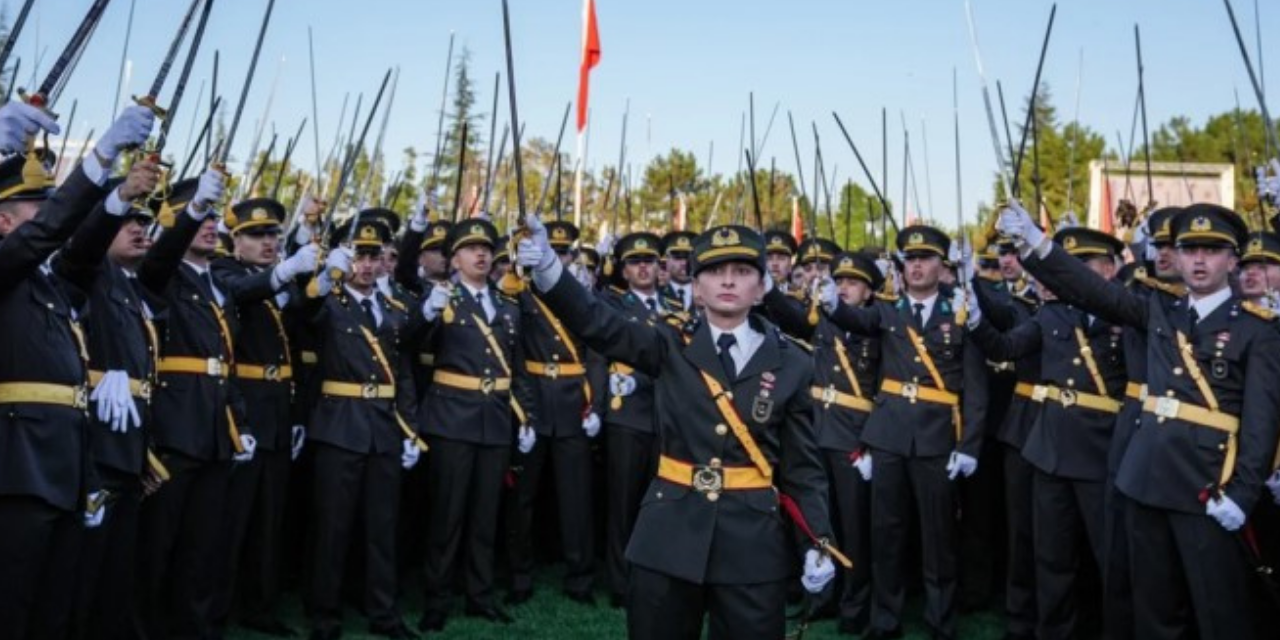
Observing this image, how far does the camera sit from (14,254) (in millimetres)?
4133

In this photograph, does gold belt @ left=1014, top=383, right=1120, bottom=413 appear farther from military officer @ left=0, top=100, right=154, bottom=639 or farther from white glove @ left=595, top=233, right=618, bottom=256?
military officer @ left=0, top=100, right=154, bottom=639

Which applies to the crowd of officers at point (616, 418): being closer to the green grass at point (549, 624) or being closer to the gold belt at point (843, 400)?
the gold belt at point (843, 400)

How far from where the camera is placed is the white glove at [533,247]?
159 inches

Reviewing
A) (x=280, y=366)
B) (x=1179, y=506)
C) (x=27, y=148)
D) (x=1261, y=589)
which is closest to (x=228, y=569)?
(x=280, y=366)

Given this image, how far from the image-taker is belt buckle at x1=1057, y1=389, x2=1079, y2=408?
7.12 metres

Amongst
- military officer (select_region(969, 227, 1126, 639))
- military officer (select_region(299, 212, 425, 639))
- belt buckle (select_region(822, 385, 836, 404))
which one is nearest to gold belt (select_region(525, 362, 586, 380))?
military officer (select_region(299, 212, 425, 639))

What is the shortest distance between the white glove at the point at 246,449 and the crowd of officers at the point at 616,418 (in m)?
0.15

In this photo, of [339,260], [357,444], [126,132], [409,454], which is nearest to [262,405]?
[357,444]

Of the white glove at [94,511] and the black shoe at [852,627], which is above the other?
the white glove at [94,511]

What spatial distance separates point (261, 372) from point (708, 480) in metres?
3.89

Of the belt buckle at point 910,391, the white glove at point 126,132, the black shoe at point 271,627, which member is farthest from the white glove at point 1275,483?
the black shoe at point 271,627

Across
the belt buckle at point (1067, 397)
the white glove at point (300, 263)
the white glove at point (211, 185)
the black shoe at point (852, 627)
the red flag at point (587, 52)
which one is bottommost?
the black shoe at point (852, 627)

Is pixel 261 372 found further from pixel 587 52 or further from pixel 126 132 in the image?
pixel 587 52

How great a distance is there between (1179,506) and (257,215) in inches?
226
